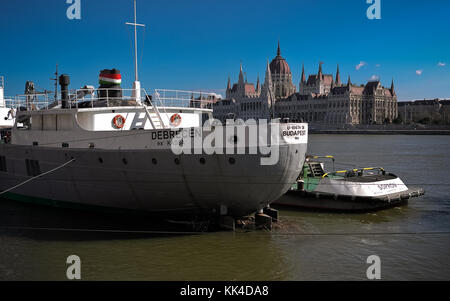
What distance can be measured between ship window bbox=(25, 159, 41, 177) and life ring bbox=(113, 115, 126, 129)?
3955mm

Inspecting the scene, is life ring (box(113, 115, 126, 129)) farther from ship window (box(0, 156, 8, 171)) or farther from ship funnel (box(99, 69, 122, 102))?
ship window (box(0, 156, 8, 171))

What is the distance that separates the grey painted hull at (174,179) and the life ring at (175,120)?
3.69 metres

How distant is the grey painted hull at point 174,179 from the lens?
39.7 ft

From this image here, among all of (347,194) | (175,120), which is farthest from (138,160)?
(347,194)

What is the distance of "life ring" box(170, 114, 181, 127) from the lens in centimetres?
1636

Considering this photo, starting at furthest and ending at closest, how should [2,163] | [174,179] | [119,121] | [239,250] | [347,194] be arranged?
1. [2,163]
2. [347,194]
3. [119,121]
4. [174,179]
5. [239,250]

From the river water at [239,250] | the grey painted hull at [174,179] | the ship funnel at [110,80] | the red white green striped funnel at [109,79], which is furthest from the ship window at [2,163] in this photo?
the red white green striped funnel at [109,79]

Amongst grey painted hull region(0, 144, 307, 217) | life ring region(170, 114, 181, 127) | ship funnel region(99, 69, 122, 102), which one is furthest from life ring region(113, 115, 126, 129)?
life ring region(170, 114, 181, 127)

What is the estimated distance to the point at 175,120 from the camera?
54.0 ft

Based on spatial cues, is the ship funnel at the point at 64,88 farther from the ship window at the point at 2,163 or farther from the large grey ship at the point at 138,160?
the ship window at the point at 2,163

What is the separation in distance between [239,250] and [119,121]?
264 inches

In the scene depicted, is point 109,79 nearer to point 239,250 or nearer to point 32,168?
point 32,168

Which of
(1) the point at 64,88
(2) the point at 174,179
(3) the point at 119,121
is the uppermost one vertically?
(1) the point at 64,88
